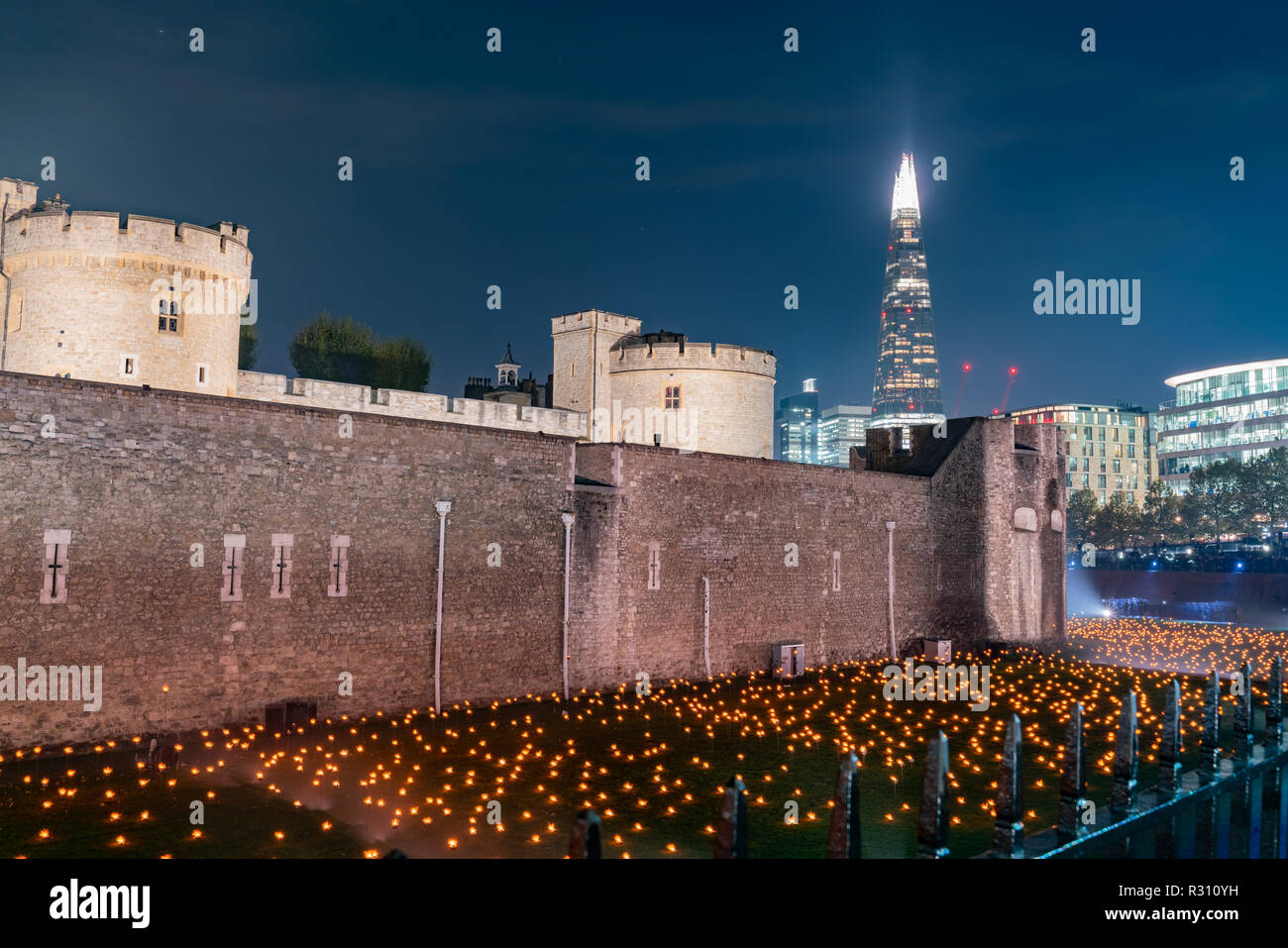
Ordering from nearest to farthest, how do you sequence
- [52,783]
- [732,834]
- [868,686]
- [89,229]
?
[732,834] → [52,783] → [868,686] → [89,229]

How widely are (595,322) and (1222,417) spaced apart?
107 m

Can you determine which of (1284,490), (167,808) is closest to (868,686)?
(167,808)

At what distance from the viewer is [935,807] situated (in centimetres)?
684

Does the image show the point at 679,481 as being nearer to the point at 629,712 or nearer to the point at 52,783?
the point at 629,712

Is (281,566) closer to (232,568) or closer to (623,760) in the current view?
(232,568)

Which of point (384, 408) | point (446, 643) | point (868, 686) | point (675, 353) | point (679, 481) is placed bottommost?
point (868, 686)

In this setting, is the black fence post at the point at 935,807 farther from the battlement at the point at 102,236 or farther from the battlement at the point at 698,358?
the battlement at the point at 698,358

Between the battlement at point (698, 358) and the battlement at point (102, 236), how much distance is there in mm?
20122

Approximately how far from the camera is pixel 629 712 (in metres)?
17.4

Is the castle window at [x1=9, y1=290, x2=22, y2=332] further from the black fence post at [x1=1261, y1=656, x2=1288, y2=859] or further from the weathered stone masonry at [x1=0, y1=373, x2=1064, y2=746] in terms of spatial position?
the black fence post at [x1=1261, y1=656, x2=1288, y2=859]

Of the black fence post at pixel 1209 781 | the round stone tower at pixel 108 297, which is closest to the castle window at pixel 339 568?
the black fence post at pixel 1209 781

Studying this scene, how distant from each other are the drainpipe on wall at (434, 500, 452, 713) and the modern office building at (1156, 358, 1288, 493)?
118189 millimetres
